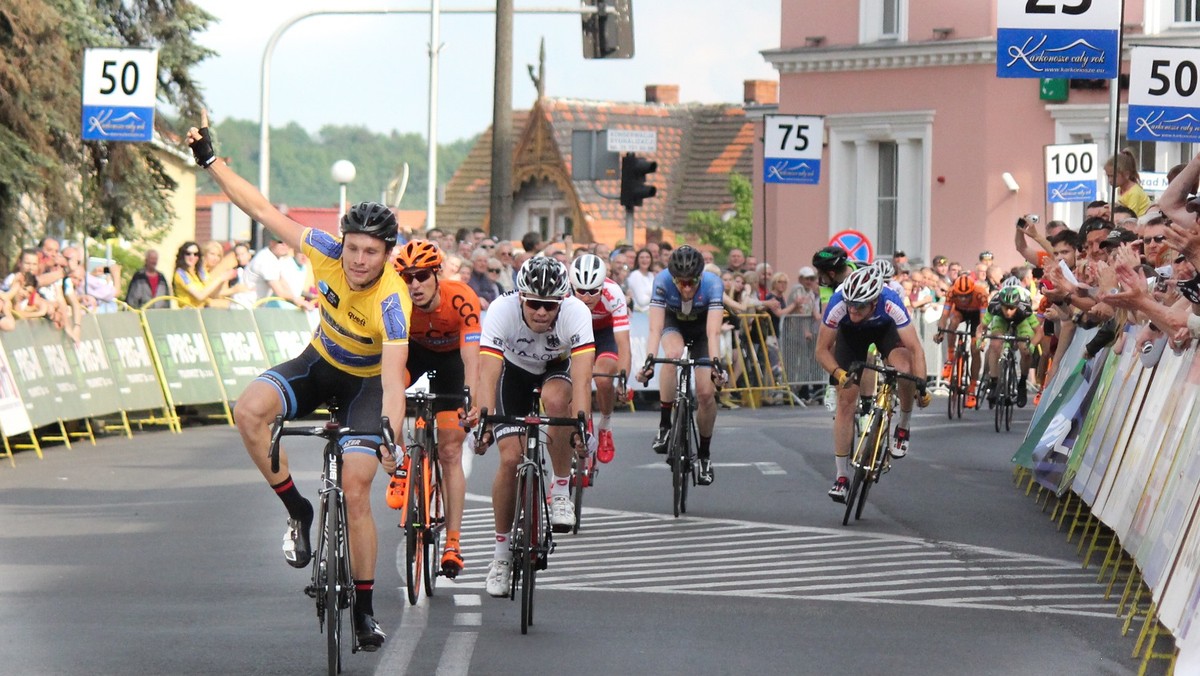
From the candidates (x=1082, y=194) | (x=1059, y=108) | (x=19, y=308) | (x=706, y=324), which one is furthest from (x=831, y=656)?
(x=1059, y=108)

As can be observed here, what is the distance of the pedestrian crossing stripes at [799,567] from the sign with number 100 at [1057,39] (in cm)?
664

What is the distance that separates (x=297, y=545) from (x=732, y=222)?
191 ft

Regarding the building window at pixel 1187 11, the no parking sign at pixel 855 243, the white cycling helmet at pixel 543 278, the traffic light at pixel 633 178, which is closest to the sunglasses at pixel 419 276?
the white cycling helmet at pixel 543 278

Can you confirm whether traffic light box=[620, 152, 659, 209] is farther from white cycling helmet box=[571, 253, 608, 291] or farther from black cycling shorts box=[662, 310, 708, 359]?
white cycling helmet box=[571, 253, 608, 291]

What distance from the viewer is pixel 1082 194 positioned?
104 ft

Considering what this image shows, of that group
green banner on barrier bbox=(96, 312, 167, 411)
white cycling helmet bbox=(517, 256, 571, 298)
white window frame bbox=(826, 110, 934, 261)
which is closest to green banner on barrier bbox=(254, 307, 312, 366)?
green banner on barrier bbox=(96, 312, 167, 411)

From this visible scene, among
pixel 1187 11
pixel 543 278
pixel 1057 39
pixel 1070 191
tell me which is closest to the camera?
pixel 543 278

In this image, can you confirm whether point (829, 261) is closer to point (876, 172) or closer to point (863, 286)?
point (863, 286)

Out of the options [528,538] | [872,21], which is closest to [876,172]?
[872,21]

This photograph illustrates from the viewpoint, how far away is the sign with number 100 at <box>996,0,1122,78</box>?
19234mm

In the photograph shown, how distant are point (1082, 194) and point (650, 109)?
4338 centimetres

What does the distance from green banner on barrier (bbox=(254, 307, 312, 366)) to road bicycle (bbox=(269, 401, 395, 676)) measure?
15.5 metres

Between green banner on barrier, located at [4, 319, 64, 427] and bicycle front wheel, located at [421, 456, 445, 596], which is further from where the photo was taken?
green banner on barrier, located at [4, 319, 64, 427]

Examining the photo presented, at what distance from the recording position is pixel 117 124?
73.6 ft
